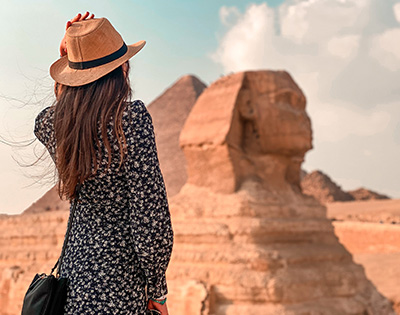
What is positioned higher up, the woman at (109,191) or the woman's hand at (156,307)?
the woman at (109,191)

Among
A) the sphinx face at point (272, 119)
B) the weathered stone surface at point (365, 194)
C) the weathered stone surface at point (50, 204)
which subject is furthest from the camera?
the weathered stone surface at point (365, 194)

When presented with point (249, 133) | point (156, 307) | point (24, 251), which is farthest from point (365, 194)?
point (156, 307)

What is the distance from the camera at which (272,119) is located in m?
7.75

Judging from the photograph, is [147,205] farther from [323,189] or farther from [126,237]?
[323,189]

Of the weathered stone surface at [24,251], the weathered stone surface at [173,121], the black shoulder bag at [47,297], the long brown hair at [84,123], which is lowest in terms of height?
the black shoulder bag at [47,297]

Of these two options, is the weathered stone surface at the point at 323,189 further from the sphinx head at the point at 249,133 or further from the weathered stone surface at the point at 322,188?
the sphinx head at the point at 249,133

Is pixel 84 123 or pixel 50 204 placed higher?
pixel 50 204

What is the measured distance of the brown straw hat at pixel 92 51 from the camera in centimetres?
189

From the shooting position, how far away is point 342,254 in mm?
7523

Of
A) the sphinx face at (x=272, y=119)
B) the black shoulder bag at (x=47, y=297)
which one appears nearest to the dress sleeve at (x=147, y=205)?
the black shoulder bag at (x=47, y=297)

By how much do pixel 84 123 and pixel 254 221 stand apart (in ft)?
17.7

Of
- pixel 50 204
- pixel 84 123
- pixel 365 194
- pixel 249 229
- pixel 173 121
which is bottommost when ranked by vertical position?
pixel 84 123

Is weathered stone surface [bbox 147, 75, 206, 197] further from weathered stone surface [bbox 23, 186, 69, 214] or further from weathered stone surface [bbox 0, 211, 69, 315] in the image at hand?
weathered stone surface [bbox 0, 211, 69, 315]

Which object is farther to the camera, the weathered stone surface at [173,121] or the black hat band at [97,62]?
the weathered stone surface at [173,121]
